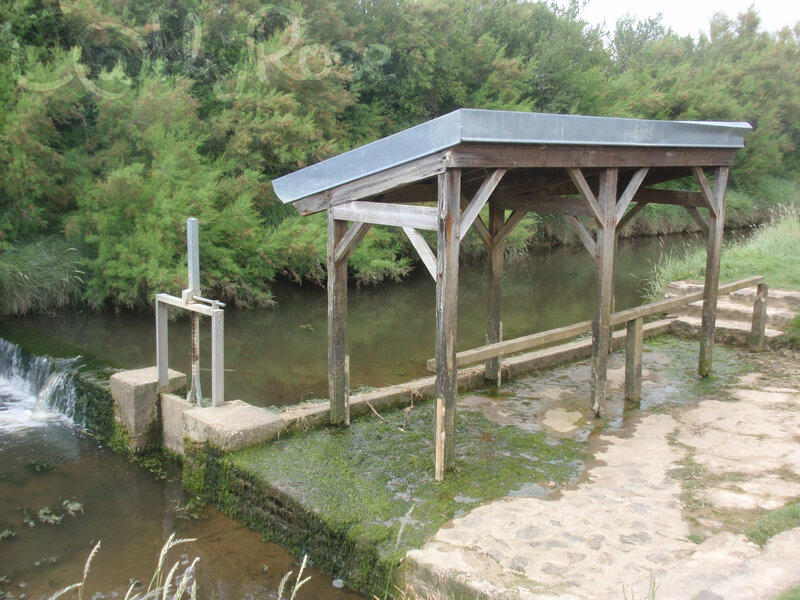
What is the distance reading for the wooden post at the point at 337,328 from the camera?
5.68 meters

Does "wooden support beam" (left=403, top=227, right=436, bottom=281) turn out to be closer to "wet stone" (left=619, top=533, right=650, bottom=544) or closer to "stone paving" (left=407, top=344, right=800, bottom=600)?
"stone paving" (left=407, top=344, right=800, bottom=600)

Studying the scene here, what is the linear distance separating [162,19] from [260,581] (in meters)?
14.8

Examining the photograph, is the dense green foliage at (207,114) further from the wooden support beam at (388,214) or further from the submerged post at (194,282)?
the wooden support beam at (388,214)

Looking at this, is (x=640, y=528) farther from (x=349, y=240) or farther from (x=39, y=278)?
(x=39, y=278)

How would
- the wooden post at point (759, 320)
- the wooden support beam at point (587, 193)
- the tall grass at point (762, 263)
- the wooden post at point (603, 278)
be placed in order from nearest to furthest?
the wooden support beam at point (587, 193), the wooden post at point (603, 278), the wooden post at point (759, 320), the tall grass at point (762, 263)

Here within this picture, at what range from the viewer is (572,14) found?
29.4 meters

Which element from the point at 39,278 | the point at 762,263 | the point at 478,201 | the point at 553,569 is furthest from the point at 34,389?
the point at 762,263

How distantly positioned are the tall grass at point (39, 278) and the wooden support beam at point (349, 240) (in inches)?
300

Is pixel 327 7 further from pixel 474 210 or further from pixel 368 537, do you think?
pixel 368 537

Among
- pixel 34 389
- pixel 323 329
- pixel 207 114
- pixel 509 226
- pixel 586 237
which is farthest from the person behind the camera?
pixel 207 114

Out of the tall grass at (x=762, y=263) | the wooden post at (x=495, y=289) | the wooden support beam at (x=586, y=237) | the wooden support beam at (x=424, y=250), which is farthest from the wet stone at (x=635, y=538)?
the tall grass at (x=762, y=263)

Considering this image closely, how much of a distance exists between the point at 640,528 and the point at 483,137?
2.59m

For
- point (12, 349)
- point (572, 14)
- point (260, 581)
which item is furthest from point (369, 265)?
point (572, 14)

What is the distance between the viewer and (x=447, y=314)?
466cm
